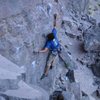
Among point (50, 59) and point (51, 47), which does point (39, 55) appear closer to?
point (51, 47)

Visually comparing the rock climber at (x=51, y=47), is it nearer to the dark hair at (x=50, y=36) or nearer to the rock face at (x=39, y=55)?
the dark hair at (x=50, y=36)

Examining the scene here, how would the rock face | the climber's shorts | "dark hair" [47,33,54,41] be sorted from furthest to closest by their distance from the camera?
1. the climber's shorts
2. "dark hair" [47,33,54,41]
3. the rock face

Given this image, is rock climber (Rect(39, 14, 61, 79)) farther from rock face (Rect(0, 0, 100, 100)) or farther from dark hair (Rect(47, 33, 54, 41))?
rock face (Rect(0, 0, 100, 100))

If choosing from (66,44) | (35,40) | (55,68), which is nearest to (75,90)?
(55,68)

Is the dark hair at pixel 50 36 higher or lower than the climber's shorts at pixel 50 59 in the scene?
higher

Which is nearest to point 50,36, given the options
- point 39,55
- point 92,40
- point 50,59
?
point 39,55

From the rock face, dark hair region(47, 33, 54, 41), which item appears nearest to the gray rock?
the rock face

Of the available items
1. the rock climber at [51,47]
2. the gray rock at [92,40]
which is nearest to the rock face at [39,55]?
the gray rock at [92,40]

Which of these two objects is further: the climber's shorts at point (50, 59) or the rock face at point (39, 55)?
the climber's shorts at point (50, 59)

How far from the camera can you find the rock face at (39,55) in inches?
378

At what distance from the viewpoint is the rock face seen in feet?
31.5

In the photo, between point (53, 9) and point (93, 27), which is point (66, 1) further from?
point (53, 9)

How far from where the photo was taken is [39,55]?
539 inches

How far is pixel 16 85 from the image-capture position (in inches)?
364
